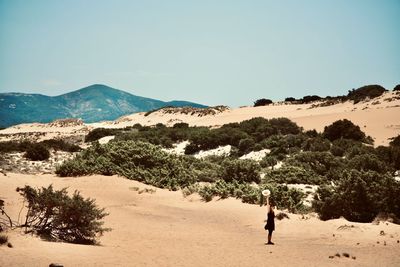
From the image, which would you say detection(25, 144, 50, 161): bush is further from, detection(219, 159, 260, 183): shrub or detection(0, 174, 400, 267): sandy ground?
detection(219, 159, 260, 183): shrub

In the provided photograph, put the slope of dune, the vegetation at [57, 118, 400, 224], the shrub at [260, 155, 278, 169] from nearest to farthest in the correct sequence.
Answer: the vegetation at [57, 118, 400, 224] < the shrub at [260, 155, 278, 169] < the slope of dune

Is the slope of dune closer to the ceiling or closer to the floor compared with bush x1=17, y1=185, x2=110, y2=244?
closer to the ceiling

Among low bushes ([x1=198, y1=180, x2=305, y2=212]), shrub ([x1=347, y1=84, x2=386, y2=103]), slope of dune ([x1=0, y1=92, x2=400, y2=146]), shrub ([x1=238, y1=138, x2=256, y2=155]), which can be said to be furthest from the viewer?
shrub ([x1=347, y1=84, x2=386, y2=103])

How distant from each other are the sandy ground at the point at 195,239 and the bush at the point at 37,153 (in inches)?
260

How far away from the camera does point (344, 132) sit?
28172mm

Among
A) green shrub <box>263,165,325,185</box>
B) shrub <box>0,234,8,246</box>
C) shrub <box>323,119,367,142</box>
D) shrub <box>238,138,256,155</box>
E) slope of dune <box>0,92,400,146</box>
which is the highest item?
slope of dune <box>0,92,400,146</box>

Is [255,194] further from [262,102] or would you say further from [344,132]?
[262,102]

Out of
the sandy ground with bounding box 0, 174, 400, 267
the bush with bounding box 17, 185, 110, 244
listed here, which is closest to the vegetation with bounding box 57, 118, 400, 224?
the sandy ground with bounding box 0, 174, 400, 267

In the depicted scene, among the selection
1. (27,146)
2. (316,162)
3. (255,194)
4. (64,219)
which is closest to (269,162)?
(316,162)

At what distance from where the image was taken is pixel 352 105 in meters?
50.7

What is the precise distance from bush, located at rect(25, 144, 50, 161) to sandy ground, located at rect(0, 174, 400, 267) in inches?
260

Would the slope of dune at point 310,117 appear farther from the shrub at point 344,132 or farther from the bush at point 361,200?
the bush at point 361,200

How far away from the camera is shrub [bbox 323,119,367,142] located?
28.0 m

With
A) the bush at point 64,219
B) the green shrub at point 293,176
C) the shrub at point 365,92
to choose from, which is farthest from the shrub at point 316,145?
the shrub at point 365,92
